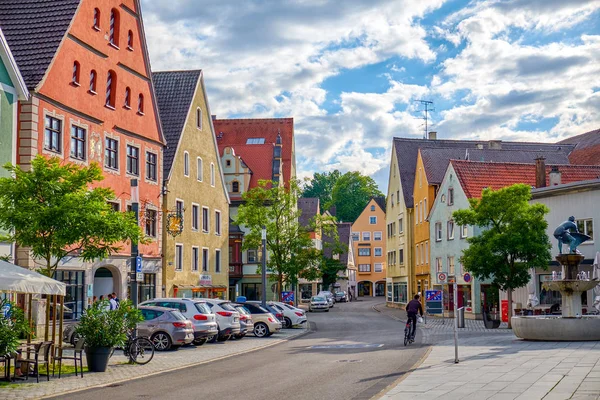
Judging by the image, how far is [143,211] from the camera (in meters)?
40.8

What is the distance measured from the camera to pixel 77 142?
→ 115 feet

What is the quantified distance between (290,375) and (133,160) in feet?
77.8

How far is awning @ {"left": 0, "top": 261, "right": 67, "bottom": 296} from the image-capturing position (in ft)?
54.6

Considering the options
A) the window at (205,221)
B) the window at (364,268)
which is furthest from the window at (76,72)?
the window at (364,268)

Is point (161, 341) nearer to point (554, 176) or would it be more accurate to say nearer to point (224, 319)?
point (224, 319)

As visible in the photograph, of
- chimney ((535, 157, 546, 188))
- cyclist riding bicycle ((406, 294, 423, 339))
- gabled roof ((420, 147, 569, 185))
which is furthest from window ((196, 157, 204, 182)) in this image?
cyclist riding bicycle ((406, 294, 423, 339))

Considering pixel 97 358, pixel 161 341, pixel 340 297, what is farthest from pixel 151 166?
pixel 340 297

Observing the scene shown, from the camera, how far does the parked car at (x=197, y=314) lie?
28.7 metres

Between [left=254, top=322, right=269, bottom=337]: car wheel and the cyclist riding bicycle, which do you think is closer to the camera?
the cyclist riding bicycle

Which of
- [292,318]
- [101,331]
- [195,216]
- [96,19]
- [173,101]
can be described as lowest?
[292,318]

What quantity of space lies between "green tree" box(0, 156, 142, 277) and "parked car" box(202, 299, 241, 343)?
10.8 m

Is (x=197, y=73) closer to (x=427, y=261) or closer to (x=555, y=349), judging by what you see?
(x=427, y=261)

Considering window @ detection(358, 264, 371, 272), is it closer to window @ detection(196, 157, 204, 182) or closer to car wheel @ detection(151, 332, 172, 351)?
window @ detection(196, 157, 204, 182)

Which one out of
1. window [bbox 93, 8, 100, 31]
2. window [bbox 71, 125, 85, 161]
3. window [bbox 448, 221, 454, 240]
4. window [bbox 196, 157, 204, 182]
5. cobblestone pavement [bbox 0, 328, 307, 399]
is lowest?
cobblestone pavement [bbox 0, 328, 307, 399]
